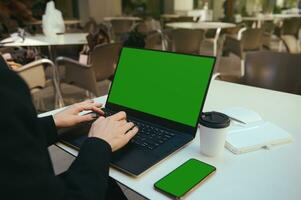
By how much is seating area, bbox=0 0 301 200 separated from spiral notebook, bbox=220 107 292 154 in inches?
8.8

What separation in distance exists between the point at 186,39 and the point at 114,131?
330cm

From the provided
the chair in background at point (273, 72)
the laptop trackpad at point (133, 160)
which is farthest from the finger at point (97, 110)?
the chair in background at point (273, 72)

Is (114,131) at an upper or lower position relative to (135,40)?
lower

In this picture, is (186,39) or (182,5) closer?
(186,39)

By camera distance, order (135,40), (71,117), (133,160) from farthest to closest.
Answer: (135,40)
(71,117)
(133,160)

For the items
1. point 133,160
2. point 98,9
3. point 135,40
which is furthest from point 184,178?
point 98,9

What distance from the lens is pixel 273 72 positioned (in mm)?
1885

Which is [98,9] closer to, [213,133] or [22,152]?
[213,133]

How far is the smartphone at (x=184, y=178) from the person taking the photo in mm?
674

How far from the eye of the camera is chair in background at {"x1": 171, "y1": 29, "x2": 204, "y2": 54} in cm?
393

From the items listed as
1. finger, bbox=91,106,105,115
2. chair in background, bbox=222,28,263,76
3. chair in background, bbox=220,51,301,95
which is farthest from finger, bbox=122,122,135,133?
chair in background, bbox=222,28,263,76

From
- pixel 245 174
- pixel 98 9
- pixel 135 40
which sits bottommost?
pixel 245 174

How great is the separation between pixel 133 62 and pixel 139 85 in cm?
10

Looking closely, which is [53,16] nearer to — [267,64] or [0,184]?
[267,64]
